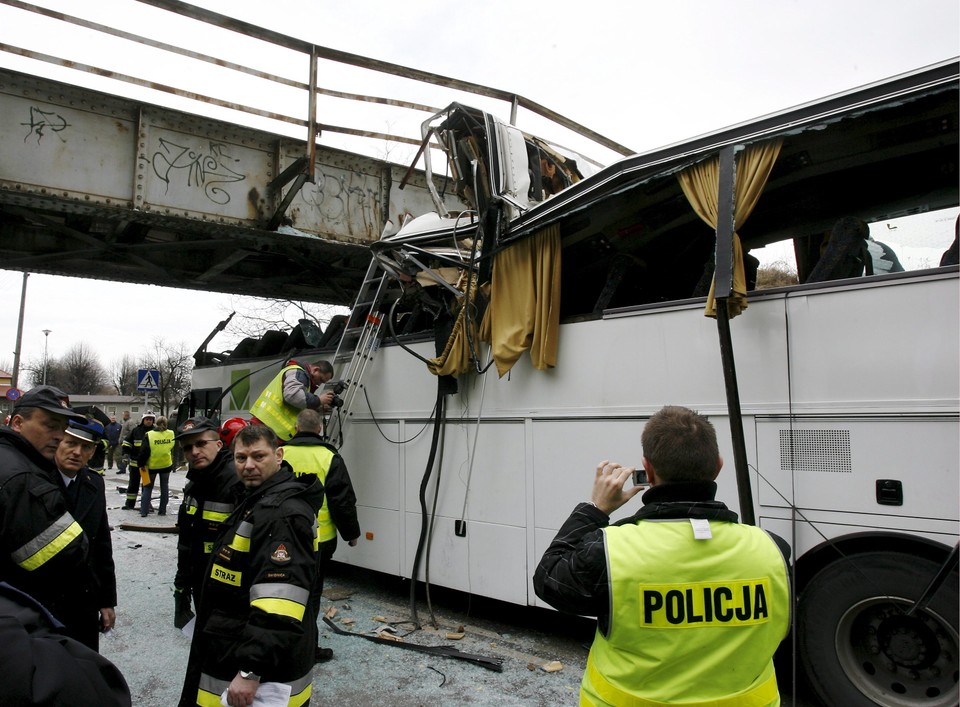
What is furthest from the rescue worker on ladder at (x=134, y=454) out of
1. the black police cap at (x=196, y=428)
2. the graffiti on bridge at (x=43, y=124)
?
the black police cap at (x=196, y=428)

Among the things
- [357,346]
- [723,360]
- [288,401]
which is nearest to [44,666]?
[723,360]

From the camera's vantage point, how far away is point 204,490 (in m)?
3.83

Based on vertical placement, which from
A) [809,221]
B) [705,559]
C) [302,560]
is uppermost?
[809,221]

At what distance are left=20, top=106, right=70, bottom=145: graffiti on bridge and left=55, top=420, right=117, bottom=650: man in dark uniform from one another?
3.99 metres

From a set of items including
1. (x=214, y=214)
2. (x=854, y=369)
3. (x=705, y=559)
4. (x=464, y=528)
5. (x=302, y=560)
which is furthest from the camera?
(x=214, y=214)

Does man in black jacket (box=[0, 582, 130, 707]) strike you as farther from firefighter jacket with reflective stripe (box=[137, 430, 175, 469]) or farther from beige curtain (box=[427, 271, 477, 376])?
firefighter jacket with reflective stripe (box=[137, 430, 175, 469])

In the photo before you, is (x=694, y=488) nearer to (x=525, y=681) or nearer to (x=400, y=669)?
(x=525, y=681)

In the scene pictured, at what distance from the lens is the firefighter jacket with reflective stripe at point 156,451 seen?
11.8 m

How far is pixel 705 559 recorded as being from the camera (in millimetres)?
1774

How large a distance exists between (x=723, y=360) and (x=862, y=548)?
1187 millimetres

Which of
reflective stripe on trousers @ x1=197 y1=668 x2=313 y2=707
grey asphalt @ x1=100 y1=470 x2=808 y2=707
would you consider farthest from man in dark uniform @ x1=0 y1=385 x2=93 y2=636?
grey asphalt @ x1=100 y1=470 x2=808 y2=707

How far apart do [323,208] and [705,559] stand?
680cm

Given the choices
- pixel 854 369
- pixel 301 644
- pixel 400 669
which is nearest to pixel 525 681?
pixel 400 669

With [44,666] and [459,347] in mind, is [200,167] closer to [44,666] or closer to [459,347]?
[459,347]
